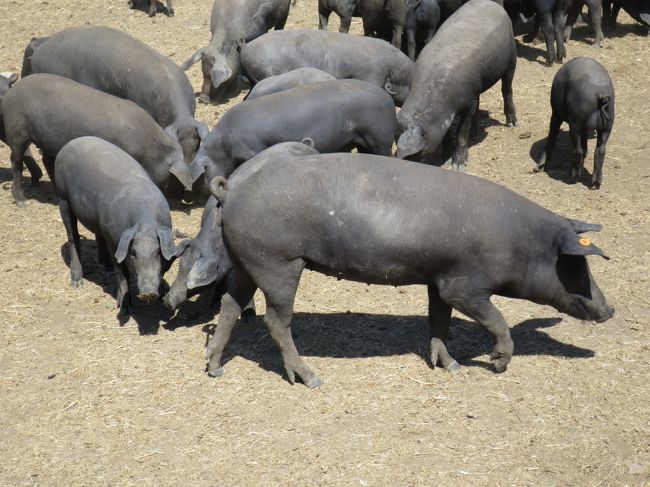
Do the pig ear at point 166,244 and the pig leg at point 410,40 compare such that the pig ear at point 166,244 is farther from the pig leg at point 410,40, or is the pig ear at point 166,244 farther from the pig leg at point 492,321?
the pig leg at point 410,40

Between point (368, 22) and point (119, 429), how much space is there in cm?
885

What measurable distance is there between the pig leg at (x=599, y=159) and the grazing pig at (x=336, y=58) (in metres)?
2.67

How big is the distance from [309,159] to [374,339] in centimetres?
177

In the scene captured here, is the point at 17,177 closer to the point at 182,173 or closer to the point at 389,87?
the point at 182,173

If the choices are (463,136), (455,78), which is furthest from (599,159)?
(455,78)

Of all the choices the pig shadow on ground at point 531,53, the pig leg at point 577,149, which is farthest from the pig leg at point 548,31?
the pig leg at point 577,149

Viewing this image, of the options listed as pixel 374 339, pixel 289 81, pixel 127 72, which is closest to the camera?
pixel 374 339

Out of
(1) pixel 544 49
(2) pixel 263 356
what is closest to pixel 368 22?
(1) pixel 544 49

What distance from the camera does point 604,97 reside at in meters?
10.6

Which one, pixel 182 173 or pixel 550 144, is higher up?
pixel 550 144

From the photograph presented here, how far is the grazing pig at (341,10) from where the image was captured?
14.3m

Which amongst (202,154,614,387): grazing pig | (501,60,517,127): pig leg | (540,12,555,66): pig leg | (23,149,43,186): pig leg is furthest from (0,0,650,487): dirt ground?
(540,12,555,66): pig leg

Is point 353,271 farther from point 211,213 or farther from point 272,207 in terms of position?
point 211,213

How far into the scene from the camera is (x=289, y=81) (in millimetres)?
11141
